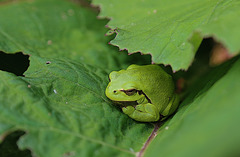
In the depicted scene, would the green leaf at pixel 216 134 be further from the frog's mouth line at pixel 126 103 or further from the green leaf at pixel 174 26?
the frog's mouth line at pixel 126 103

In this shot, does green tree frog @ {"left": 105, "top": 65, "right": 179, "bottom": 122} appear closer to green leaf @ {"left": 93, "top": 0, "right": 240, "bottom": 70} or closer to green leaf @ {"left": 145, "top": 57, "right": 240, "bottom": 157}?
green leaf @ {"left": 93, "top": 0, "right": 240, "bottom": 70}

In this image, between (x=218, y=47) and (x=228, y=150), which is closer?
(x=228, y=150)

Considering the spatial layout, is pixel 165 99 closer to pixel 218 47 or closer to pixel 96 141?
pixel 96 141

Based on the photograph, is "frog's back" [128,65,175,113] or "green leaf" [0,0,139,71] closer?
"frog's back" [128,65,175,113]

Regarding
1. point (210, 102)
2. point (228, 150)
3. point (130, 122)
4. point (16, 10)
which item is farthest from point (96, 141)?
point (16, 10)

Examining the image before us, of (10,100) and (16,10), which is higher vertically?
(10,100)

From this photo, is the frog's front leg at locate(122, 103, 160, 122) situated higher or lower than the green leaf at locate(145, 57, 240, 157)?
lower

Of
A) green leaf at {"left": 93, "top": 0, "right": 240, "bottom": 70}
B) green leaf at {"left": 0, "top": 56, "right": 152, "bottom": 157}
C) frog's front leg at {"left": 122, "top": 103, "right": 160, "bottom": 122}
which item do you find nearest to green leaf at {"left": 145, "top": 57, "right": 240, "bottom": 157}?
green leaf at {"left": 93, "top": 0, "right": 240, "bottom": 70}
